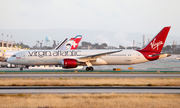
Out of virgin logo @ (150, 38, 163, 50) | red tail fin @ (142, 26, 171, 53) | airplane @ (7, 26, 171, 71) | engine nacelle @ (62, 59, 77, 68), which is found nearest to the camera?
engine nacelle @ (62, 59, 77, 68)

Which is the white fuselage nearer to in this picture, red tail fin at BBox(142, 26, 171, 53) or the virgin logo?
red tail fin at BBox(142, 26, 171, 53)

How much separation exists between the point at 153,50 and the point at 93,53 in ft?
37.8

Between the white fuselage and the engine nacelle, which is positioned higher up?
the white fuselage

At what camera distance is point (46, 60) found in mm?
39406

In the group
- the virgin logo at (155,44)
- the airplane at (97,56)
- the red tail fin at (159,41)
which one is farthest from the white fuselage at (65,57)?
the virgin logo at (155,44)

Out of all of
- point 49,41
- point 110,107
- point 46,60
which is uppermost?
point 49,41

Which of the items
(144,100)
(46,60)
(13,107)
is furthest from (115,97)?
(46,60)

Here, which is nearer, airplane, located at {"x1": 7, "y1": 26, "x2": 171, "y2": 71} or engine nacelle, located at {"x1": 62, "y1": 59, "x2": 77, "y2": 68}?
engine nacelle, located at {"x1": 62, "y1": 59, "x2": 77, "y2": 68}

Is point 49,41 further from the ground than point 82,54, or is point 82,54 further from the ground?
point 49,41

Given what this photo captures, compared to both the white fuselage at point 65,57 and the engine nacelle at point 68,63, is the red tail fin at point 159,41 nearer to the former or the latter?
the white fuselage at point 65,57

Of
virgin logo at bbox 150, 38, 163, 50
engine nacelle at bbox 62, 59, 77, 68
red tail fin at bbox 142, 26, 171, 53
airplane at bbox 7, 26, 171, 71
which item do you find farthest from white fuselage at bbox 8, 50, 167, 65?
virgin logo at bbox 150, 38, 163, 50

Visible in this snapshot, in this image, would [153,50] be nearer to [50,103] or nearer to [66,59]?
[66,59]

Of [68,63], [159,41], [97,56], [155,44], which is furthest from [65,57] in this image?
[159,41]

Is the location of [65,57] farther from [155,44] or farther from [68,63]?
[155,44]
